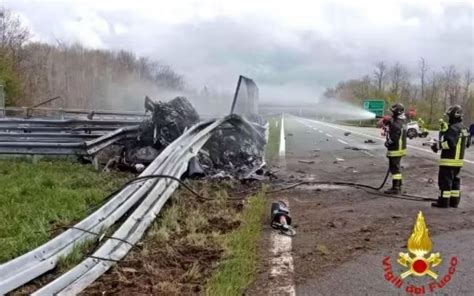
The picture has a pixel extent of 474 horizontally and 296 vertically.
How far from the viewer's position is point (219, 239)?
4922 millimetres

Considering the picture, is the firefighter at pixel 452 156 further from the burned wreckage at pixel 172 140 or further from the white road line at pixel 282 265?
the burned wreckage at pixel 172 140

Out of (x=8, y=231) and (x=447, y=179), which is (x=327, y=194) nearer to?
(x=447, y=179)

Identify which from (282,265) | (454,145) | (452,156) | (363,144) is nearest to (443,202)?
(452,156)

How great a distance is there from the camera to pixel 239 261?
4.26m

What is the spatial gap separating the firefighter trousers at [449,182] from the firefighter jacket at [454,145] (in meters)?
0.08

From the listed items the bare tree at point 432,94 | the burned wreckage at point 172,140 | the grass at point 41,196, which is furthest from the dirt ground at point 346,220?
the bare tree at point 432,94

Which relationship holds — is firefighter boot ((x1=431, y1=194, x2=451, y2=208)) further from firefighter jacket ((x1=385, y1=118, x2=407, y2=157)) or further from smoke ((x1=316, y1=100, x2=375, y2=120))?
smoke ((x1=316, y1=100, x2=375, y2=120))

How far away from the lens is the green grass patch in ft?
12.2

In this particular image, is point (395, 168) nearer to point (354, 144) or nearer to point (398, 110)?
point (398, 110)

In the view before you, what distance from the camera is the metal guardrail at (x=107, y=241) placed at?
3357mm

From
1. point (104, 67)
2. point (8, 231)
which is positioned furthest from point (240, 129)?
point (104, 67)

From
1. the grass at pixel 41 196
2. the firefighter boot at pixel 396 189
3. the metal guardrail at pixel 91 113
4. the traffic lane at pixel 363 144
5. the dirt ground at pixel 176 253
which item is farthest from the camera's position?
the traffic lane at pixel 363 144

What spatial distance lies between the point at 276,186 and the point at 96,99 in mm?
47084

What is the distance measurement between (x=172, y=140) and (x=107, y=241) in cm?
472
